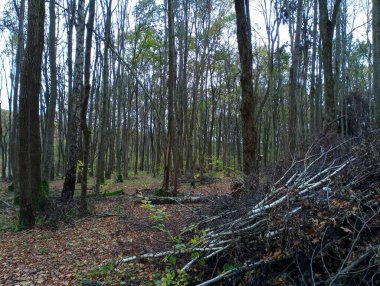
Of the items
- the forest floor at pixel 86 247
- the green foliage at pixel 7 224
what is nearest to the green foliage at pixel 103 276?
the forest floor at pixel 86 247

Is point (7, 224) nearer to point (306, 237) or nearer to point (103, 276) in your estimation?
point (103, 276)

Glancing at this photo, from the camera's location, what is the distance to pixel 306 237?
3.31 m

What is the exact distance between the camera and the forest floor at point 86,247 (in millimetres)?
4402

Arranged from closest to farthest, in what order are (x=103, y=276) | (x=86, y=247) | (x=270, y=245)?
(x=270, y=245)
(x=103, y=276)
(x=86, y=247)

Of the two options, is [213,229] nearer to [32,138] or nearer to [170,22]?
[32,138]

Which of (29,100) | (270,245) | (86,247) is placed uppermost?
(29,100)

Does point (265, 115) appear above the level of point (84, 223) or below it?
above

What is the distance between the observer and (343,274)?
3.04 meters

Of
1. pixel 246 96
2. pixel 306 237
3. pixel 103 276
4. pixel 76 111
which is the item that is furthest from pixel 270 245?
pixel 76 111

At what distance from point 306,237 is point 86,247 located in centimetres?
414

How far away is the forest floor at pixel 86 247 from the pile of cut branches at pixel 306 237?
0.52 meters

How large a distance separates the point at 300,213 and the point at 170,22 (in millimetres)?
9116

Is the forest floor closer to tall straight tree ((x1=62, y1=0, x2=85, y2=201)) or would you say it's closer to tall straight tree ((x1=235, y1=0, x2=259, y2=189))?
tall straight tree ((x1=235, y1=0, x2=259, y2=189))

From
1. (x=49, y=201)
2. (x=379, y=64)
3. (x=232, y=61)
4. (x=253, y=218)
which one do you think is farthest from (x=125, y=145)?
(x=253, y=218)
